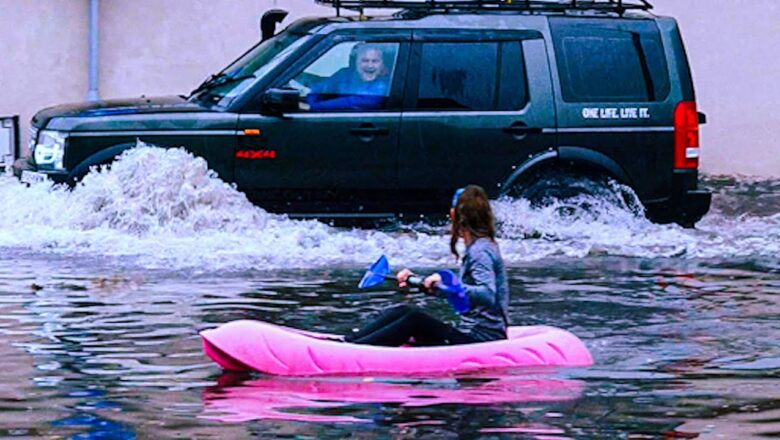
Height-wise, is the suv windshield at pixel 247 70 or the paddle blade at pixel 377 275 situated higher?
the suv windshield at pixel 247 70

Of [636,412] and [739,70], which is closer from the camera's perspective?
[636,412]

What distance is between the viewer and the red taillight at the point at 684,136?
13883mm

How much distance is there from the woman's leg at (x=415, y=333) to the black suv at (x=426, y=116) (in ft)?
14.1

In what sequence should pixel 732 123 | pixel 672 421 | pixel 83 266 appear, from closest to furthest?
pixel 672 421, pixel 83 266, pixel 732 123

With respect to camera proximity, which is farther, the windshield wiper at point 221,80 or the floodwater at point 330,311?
the windshield wiper at point 221,80

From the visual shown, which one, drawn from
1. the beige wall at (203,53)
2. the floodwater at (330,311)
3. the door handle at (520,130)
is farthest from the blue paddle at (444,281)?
the beige wall at (203,53)

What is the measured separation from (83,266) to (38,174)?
103 centimetres

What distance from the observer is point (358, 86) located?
44.5 ft

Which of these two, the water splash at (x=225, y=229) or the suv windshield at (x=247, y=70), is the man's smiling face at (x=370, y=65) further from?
the water splash at (x=225, y=229)

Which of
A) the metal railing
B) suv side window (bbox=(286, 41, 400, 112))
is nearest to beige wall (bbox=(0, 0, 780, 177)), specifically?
the metal railing

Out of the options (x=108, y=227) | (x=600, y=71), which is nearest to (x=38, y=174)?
(x=108, y=227)

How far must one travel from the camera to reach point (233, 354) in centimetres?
881

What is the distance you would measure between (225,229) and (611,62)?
3.32 metres

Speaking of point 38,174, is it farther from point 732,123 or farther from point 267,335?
point 732,123
